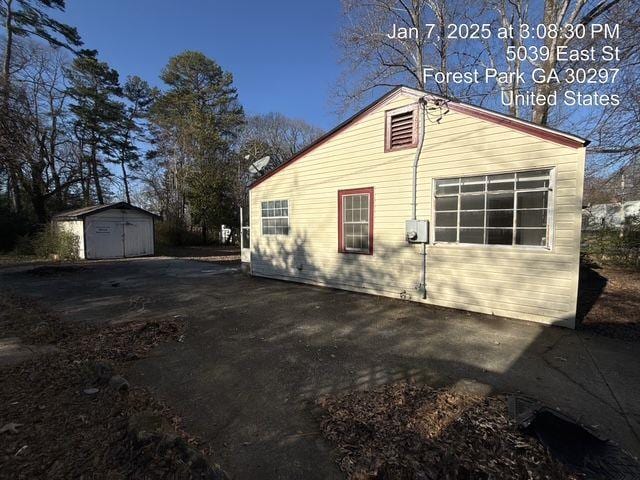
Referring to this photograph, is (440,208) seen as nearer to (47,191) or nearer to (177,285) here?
(177,285)

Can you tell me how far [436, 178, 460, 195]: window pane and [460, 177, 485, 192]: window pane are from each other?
0.43ft

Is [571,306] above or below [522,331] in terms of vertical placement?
above

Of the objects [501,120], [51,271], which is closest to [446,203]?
[501,120]

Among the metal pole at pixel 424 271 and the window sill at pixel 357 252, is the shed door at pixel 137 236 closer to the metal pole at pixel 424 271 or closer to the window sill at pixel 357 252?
the window sill at pixel 357 252

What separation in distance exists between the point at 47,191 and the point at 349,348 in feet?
81.8

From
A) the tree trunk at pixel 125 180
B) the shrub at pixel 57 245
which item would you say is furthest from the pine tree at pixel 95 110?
the shrub at pixel 57 245

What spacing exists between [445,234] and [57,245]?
19.4 meters

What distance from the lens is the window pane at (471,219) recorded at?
5.77 m

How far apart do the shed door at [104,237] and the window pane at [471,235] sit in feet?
60.6

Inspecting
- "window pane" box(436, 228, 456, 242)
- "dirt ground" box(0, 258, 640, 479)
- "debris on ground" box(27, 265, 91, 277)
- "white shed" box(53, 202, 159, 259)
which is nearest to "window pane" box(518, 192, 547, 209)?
"window pane" box(436, 228, 456, 242)

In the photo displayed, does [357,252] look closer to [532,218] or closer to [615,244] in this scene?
[532,218]

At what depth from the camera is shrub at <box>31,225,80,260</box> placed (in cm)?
1598

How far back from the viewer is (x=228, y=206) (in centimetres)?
2336

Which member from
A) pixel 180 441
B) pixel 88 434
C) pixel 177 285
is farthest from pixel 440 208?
pixel 177 285
